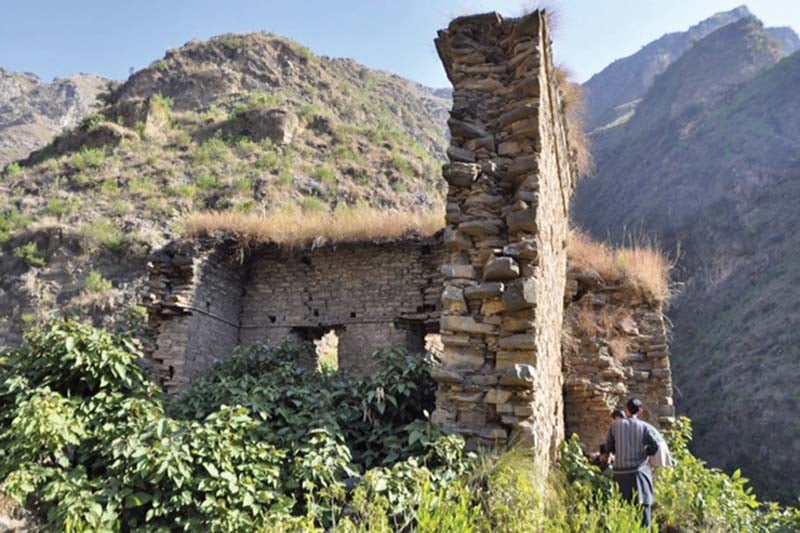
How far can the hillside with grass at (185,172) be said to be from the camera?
58.1 feet

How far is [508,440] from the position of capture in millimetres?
4664

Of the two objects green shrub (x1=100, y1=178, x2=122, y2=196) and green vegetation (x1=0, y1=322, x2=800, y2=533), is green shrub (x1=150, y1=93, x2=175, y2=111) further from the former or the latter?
green vegetation (x1=0, y1=322, x2=800, y2=533)

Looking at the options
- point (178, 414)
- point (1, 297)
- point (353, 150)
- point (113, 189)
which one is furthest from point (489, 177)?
point (353, 150)

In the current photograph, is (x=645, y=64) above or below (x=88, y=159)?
above

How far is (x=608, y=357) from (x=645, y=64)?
68563mm

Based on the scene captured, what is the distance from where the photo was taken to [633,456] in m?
5.51

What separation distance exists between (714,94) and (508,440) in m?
44.0

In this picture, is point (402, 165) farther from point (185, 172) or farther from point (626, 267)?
point (626, 267)

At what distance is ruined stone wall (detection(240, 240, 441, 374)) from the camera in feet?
32.1

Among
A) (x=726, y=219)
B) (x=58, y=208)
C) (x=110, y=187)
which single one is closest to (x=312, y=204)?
(x=110, y=187)

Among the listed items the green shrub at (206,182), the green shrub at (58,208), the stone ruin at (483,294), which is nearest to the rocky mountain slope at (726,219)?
the stone ruin at (483,294)

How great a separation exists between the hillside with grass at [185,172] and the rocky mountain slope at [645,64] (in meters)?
37.5

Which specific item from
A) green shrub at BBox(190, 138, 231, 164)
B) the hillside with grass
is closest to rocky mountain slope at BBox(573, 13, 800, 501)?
the hillside with grass

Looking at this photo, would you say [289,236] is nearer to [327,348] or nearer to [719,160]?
[327,348]
